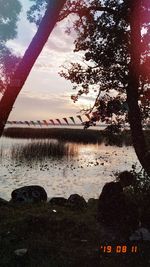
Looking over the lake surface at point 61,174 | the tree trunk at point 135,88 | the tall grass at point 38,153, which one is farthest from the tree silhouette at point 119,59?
the tall grass at point 38,153

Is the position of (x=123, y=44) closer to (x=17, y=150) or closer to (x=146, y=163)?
(x=146, y=163)

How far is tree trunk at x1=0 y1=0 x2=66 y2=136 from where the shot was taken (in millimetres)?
8336

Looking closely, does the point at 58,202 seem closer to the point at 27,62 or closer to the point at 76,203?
the point at 76,203

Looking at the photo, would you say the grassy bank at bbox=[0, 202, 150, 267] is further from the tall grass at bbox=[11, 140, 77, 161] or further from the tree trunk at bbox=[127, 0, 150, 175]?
the tall grass at bbox=[11, 140, 77, 161]

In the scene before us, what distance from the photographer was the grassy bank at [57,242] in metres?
8.73

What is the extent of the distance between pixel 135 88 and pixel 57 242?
623 cm

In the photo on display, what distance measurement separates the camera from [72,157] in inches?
1885

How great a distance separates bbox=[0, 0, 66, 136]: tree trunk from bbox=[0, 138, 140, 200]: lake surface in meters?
13.6

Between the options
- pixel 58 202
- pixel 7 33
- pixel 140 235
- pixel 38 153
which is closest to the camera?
pixel 140 235

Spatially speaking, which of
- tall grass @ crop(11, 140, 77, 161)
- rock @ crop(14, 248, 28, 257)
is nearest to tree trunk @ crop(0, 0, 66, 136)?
rock @ crop(14, 248, 28, 257)

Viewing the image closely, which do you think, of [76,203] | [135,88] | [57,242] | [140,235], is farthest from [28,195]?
[140,235]

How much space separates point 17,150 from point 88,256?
42.6 meters

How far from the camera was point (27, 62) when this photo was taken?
839 cm

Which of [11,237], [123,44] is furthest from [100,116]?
[11,237]
